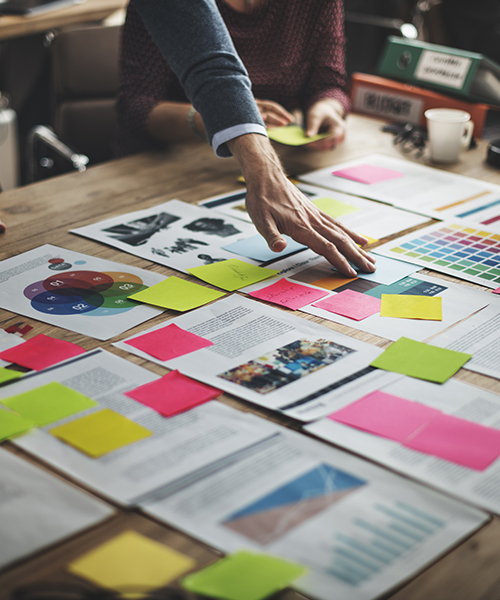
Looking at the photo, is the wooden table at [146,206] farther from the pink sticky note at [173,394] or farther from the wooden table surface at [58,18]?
the wooden table surface at [58,18]

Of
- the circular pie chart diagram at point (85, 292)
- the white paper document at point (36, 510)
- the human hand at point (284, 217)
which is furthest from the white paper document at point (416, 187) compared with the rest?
the white paper document at point (36, 510)

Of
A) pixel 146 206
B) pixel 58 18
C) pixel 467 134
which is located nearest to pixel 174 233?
pixel 146 206

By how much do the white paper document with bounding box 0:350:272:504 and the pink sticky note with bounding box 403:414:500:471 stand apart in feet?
0.56

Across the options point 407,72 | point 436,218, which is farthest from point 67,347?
point 407,72

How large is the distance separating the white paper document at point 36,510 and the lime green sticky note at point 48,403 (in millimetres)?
77

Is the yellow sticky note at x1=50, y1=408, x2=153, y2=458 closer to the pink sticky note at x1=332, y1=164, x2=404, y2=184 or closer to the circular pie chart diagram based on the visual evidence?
the circular pie chart diagram

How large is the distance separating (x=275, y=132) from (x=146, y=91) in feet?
1.33

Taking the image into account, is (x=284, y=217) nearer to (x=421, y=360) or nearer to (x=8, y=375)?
(x=421, y=360)

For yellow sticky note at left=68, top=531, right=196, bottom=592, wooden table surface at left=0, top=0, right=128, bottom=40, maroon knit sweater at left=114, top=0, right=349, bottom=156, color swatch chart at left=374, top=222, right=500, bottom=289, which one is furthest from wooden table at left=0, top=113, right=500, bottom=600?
wooden table surface at left=0, top=0, right=128, bottom=40

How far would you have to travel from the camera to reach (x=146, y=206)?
136 centimetres

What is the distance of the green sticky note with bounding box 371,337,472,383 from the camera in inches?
31.3

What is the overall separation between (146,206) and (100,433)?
0.76 m

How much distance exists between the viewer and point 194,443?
0.67 meters

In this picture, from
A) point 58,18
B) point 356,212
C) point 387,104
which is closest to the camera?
point 356,212
